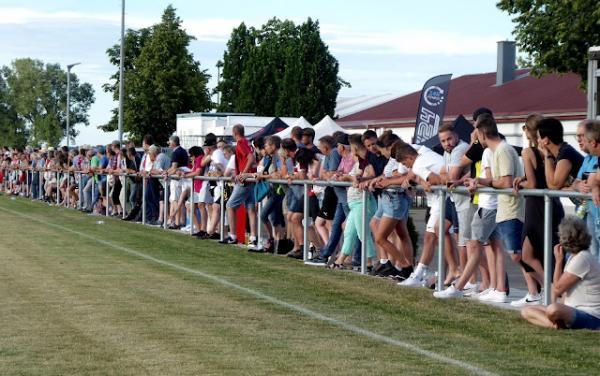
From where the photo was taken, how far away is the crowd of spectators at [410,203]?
11.0 m

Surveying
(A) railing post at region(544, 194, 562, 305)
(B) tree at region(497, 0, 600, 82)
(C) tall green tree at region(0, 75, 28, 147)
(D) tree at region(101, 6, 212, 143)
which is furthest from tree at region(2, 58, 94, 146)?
(A) railing post at region(544, 194, 562, 305)

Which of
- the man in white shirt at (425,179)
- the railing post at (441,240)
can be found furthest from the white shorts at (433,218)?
the railing post at (441,240)

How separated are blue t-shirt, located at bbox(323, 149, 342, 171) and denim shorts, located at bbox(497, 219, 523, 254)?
5.59 meters

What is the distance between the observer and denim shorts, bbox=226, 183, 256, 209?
20906 mm

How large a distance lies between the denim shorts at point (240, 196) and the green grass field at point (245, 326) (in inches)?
137

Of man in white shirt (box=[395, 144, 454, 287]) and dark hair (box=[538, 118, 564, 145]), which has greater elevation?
dark hair (box=[538, 118, 564, 145])

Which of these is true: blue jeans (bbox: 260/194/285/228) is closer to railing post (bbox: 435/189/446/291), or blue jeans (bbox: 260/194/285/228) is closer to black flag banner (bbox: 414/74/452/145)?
railing post (bbox: 435/189/446/291)

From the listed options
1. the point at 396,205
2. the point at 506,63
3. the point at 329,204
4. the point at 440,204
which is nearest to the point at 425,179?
the point at 440,204

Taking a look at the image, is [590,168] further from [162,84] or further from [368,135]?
[162,84]

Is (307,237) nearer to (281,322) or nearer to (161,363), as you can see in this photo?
(281,322)

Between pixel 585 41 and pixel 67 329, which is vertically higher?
pixel 585 41

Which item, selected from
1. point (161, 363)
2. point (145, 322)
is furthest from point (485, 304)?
point (161, 363)

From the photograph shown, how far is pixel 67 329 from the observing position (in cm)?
1048

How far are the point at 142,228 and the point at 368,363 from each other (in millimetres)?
16949
